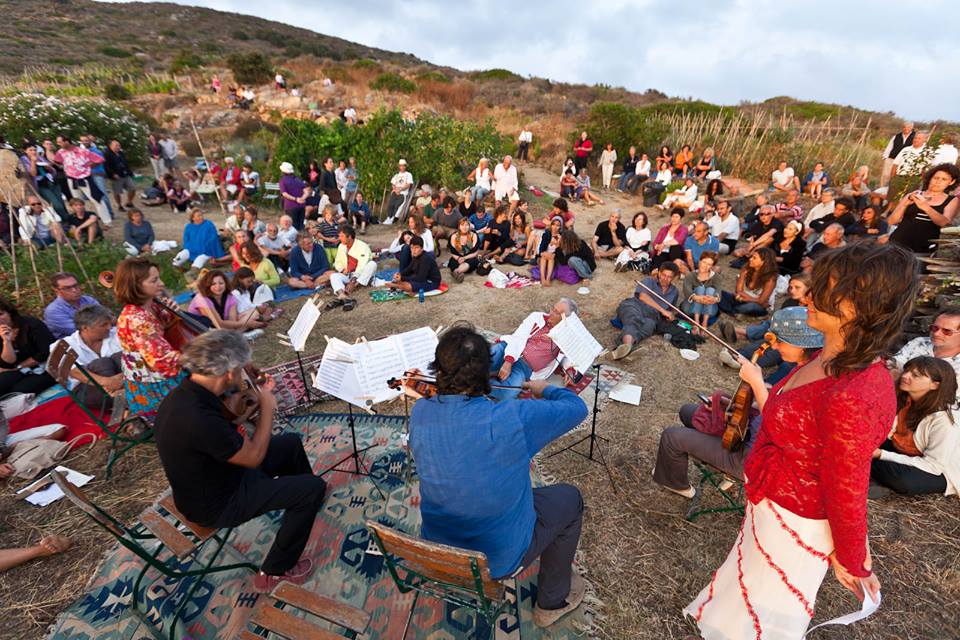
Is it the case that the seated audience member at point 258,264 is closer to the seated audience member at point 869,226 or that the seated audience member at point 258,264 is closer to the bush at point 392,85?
the seated audience member at point 869,226

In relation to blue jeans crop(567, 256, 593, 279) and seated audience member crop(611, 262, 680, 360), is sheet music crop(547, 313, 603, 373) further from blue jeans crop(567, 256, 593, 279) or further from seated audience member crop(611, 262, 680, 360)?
blue jeans crop(567, 256, 593, 279)

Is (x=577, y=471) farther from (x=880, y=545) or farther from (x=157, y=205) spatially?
(x=157, y=205)

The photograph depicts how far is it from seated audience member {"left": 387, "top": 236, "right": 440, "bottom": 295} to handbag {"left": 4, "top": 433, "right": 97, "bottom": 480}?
481 centimetres

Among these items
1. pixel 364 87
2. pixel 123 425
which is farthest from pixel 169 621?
pixel 364 87

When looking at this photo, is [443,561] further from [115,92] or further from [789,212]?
[115,92]

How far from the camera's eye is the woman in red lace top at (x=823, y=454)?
1566 millimetres

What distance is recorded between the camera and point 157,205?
42.1 ft

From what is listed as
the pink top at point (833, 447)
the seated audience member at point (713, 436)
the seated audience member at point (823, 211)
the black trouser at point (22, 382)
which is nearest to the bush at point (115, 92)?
the black trouser at point (22, 382)

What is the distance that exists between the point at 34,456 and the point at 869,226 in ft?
40.5

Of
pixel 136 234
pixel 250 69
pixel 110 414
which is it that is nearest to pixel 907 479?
pixel 110 414

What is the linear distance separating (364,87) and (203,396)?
2640 centimetres

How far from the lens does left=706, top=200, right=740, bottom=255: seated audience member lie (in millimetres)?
9142

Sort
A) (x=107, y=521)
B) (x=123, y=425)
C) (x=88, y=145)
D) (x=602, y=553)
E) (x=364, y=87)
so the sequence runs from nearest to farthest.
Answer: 1. (x=107, y=521)
2. (x=602, y=553)
3. (x=123, y=425)
4. (x=88, y=145)
5. (x=364, y=87)

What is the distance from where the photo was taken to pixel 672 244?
8078 mm
